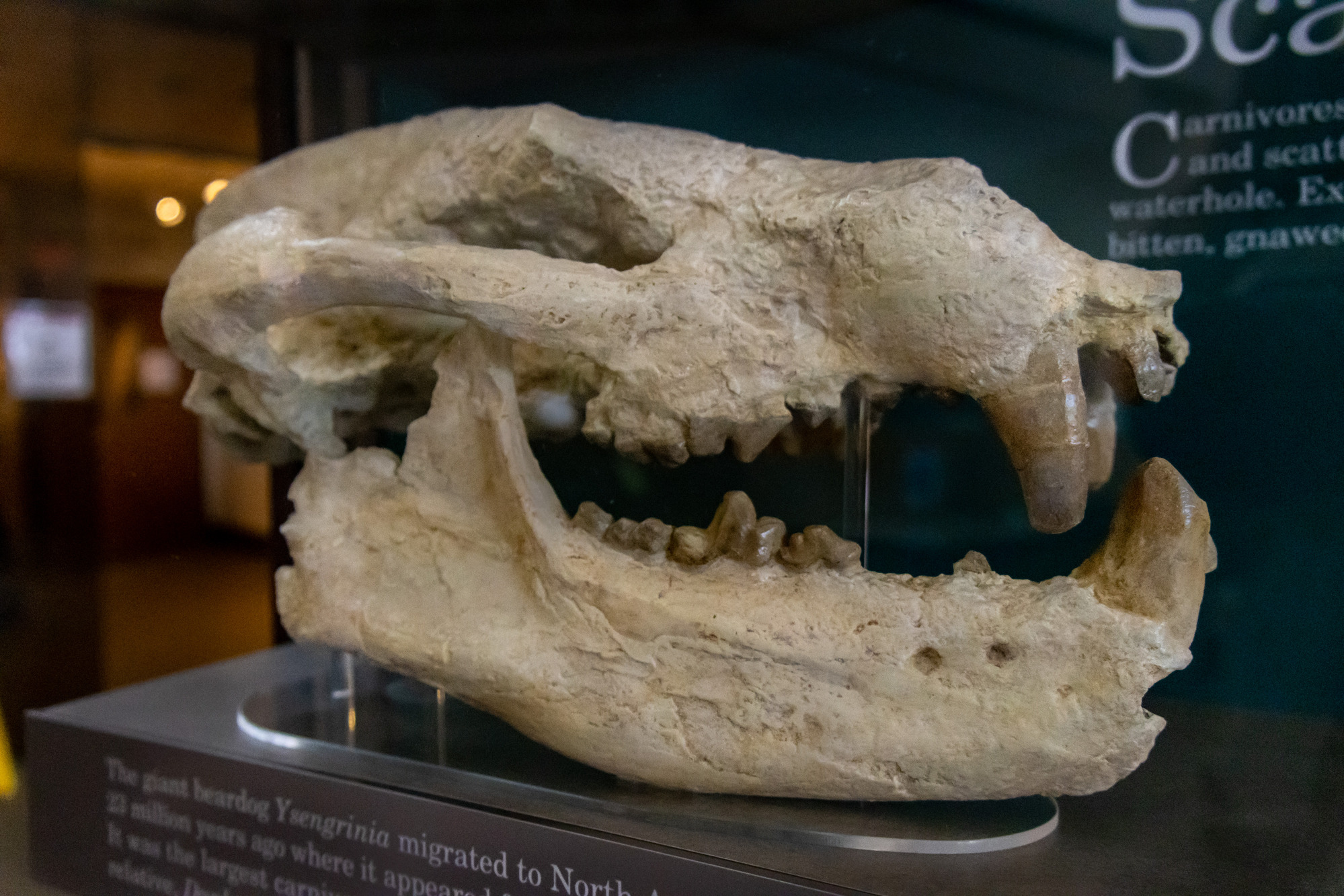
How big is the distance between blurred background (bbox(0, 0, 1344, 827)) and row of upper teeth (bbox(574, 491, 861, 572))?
0.51 meters

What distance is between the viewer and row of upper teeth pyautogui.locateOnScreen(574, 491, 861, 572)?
1.34 meters

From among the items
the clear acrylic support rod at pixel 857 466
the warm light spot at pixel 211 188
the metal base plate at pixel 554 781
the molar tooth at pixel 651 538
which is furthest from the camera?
the warm light spot at pixel 211 188

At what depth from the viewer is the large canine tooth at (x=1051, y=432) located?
1.19 meters

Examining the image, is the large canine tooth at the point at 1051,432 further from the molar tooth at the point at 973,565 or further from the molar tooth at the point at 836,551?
the molar tooth at the point at 836,551

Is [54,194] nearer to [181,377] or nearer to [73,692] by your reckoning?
[181,377]

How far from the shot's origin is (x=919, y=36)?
1.92m

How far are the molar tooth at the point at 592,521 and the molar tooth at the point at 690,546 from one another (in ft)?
0.38

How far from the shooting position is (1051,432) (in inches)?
46.9

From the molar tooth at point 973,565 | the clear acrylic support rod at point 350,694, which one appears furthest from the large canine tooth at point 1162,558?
the clear acrylic support rod at point 350,694

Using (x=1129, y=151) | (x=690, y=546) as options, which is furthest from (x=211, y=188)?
(x=1129, y=151)

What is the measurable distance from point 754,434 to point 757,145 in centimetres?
91

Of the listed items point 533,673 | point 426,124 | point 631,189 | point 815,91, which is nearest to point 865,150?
point 815,91

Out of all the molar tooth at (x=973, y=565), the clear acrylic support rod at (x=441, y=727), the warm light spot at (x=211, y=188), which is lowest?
the clear acrylic support rod at (x=441, y=727)

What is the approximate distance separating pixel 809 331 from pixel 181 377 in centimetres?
184
